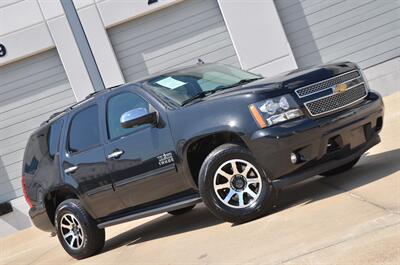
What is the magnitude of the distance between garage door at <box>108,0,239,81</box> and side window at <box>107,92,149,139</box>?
22.7ft

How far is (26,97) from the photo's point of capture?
1437 cm

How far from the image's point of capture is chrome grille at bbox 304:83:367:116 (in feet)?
20.0

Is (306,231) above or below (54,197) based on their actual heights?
below

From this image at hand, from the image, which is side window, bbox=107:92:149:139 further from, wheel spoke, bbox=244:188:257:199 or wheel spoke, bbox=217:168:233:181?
wheel spoke, bbox=244:188:257:199

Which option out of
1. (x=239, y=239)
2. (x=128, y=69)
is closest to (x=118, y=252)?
(x=239, y=239)

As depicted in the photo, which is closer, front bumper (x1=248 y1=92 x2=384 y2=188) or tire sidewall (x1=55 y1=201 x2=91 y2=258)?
front bumper (x1=248 y1=92 x2=384 y2=188)

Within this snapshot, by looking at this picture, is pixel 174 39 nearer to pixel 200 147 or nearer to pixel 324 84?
pixel 200 147

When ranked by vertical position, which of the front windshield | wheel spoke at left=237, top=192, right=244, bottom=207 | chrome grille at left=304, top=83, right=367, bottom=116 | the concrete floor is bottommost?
the concrete floor

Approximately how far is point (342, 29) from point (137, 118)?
8.91 metres

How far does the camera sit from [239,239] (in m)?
5.86

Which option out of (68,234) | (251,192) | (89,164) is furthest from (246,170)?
(68,234)

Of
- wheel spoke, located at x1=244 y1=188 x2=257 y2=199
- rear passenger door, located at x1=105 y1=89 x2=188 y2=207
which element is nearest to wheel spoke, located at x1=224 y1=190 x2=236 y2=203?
wheel spoke, located at x1=244 y1=188 x2=257 y2=199

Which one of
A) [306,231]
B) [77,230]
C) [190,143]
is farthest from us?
[77,230]

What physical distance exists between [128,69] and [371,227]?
9.93 meters
